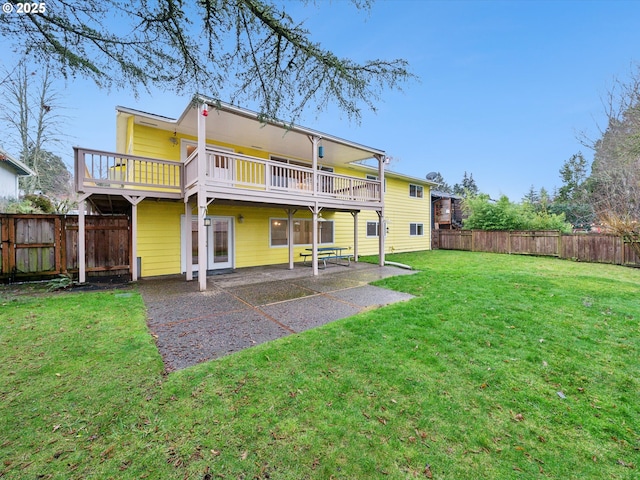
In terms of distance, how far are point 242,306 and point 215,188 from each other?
3350 millimetres

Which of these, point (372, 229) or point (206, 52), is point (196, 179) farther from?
point (372, 229)

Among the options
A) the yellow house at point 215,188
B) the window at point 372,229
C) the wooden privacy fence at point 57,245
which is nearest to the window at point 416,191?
the window at point 372,229

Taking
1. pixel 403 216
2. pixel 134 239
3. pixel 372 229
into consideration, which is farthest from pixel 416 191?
pixel 134 239

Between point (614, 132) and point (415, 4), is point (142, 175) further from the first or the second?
point (614, 132)

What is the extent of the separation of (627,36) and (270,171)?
12.6 meters

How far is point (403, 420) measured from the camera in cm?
239

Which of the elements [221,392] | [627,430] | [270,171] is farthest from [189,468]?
[270,171]

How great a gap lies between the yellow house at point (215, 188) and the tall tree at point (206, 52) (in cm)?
211

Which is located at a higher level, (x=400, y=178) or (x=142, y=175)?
(x=400, y=178)

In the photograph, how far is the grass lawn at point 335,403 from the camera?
1.93 m

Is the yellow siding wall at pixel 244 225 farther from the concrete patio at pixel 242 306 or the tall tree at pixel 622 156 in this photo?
the tall tree at pixel 622 156

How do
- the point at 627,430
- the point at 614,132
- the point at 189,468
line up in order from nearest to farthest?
1. the point at 189,468
2. the point at 627,430
3. the point at 614,132

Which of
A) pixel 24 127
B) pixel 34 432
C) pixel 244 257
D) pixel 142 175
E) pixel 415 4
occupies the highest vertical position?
pixel 24 127

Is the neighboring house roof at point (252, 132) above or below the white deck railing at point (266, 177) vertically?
above
